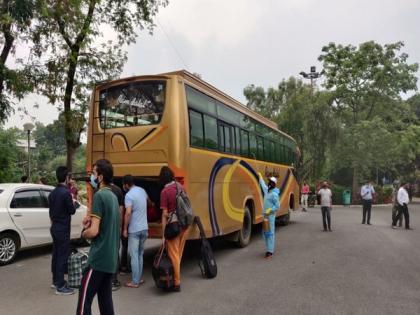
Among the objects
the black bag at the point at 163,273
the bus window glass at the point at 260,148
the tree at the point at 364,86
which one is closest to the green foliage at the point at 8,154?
the bus window glass at the point at 260,148

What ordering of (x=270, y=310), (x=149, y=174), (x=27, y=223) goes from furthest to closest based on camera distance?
1. (x=27, y=223)
2. (x=149, y=174)
3. (x=270, y=310)

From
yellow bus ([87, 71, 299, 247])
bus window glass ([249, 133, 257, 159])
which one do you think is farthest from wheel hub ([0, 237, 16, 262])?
bus window glass ([249, 133, 257, 159])

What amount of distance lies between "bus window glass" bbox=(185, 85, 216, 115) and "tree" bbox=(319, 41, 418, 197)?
23292mm

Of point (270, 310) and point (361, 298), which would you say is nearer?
point (270, 310)

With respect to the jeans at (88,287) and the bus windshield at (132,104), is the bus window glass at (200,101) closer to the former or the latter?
the bus windshield at (132,104)

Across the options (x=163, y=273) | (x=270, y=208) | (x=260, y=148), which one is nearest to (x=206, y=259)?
(x=163, y=273)

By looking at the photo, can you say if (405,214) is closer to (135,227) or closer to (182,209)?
(182,209)

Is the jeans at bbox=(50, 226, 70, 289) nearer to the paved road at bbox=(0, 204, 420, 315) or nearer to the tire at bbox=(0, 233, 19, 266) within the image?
the paved road at bbox=(0, 204, 420, 315)

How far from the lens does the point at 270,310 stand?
5512mm

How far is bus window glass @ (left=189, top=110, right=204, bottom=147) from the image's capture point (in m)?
7.84

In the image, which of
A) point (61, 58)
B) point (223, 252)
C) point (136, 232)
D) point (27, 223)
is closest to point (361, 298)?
point (136, 232)

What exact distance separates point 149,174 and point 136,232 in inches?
47.5

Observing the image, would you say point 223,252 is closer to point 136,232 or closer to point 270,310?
point 136,232

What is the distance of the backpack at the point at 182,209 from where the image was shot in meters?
6.39
